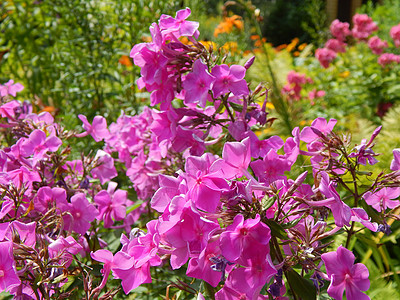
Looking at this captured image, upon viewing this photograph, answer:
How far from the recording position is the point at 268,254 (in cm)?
80

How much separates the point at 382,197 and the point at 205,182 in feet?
1.54

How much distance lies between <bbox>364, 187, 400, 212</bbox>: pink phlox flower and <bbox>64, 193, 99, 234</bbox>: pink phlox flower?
73 cm

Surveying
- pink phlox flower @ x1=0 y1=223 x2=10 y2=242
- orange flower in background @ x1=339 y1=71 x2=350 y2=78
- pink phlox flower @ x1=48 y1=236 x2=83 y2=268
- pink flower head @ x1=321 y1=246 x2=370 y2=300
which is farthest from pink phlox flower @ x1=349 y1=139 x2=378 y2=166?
orange flower in background @ x1=339 y1=71 x2=350 y2=78

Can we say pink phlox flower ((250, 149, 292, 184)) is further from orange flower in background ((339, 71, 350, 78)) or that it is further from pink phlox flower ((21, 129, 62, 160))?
orange flower in background ((339, 71, 350, 78))

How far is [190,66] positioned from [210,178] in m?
0.45

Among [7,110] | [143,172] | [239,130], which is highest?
[239,130]

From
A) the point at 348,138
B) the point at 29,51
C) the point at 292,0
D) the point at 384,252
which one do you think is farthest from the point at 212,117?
the point at 292,0

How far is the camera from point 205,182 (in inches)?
32.1

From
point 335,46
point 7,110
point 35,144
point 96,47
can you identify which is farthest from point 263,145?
point 335,46

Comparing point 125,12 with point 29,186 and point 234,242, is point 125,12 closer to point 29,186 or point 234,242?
point 29,186

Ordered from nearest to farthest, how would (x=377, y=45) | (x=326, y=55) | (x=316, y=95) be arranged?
(x=377, y=45), (x=316, y=95), (x=326, y=55)

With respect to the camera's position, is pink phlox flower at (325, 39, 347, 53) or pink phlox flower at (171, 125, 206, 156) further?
pink phlox flower at (325, 39, 347, 53)

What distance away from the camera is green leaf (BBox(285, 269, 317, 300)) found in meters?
0.86

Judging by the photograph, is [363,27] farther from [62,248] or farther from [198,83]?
[62,248]
